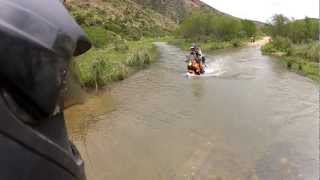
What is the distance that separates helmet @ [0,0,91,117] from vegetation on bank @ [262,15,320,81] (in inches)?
742

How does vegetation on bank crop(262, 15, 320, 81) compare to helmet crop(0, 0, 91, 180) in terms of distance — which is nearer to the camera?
helmet crop(0, 0, 91, 180)

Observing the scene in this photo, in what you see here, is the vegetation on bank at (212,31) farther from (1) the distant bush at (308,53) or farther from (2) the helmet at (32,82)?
(2) the helmet at (32,82)

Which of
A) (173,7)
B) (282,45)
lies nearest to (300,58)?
(282,45)

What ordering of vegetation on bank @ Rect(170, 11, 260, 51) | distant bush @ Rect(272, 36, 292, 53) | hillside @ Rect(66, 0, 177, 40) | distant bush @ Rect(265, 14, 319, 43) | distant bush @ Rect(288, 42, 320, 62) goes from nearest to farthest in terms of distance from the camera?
distant bush @ Rect(288, 42, 320, 62) → distant bush @ Rect(272, 36, 292, 53) → distant bush @ Rect(265, 14, 319, 43) → hillside @ Rect(66, 0, 177, 40) → vegetation on bank @ Rect(170, 11, 260, 51)

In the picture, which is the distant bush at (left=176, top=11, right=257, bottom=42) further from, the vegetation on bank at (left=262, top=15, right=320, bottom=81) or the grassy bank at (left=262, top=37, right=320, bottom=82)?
the grassy bank at (left=262, top=37, right=320, bottom=82)

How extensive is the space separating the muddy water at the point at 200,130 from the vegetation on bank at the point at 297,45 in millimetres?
4257

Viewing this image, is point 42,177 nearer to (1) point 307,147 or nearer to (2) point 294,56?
(1) point 307,147

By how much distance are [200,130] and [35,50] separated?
9691 millimetres

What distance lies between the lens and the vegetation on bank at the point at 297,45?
73.3 ft

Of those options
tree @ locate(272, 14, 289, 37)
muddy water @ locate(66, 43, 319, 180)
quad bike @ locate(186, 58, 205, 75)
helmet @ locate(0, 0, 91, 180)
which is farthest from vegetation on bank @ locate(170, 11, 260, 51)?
helmet @ locate(0, 0, 91, 180)

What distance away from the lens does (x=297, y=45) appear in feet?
109

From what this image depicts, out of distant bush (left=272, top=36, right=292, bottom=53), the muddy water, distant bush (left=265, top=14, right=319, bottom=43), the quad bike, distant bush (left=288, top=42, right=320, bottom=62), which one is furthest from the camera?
distant bush (left=265, top=14, right=319, bottom=43)

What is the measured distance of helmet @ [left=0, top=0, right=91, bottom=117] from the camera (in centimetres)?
98

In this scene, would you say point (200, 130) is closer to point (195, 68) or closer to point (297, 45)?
point (195, 68)
